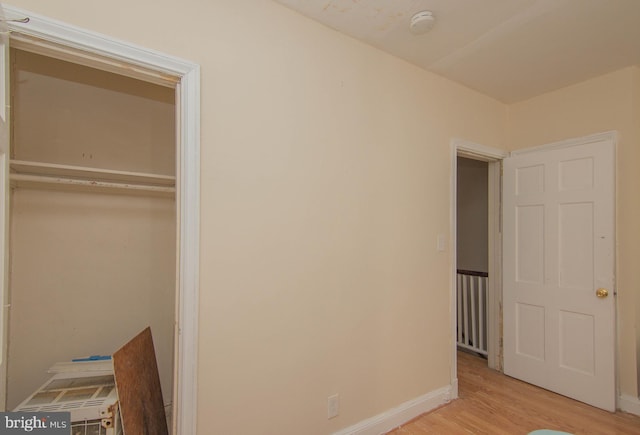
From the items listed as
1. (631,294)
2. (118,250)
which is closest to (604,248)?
(631,294)

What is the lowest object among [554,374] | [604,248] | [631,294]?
[554,374]

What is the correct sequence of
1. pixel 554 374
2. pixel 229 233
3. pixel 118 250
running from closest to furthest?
pixel 229 233 < pixel 118 250 < pixel 554 374

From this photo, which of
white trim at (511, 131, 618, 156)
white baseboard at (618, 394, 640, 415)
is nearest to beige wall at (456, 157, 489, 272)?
white trim at (511, 131, 618, 156)

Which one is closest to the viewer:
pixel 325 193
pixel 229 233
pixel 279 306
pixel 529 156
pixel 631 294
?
pixel 229 233

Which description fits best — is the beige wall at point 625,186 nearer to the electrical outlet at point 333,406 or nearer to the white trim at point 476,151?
the white trim at point 476,151

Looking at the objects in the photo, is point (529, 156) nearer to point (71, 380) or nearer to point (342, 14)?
point (342, 14)

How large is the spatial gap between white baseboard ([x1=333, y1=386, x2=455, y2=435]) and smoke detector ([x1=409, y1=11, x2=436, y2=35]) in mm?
2504

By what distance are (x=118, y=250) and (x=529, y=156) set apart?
11.4 feet

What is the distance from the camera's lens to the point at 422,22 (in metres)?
1.83

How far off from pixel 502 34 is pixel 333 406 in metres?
2.57

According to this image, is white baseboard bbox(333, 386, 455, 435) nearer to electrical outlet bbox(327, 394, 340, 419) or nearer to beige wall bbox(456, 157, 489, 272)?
electrical outlet bbox(327, 394, 340, 419)

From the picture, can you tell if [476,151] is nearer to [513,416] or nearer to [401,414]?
[513,416]

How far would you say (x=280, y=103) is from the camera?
1.76m
